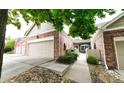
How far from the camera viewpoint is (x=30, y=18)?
427 cm

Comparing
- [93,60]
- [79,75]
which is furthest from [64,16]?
[93,60]

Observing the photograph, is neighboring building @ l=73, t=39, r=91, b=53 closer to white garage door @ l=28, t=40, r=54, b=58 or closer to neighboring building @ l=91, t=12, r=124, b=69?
white garage door @ l=28, t=40, r=54, b=58

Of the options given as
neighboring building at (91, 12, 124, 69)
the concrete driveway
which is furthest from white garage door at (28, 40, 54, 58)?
neighboring building at (91, 12, 124, 69)

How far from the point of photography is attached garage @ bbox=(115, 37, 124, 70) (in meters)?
4.83

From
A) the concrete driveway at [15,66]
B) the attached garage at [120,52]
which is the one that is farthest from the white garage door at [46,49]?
the attached garage at [120,52]

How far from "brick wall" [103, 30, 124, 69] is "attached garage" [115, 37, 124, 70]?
175 millimetres

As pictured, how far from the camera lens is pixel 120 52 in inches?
194

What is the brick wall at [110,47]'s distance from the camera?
4.93m

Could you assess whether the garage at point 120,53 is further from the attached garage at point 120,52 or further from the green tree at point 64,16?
the green tree at point 64,16

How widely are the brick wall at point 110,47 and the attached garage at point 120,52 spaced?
175 millimetres

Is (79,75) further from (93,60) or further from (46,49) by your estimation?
(46,49)

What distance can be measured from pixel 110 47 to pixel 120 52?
20.2 inches
